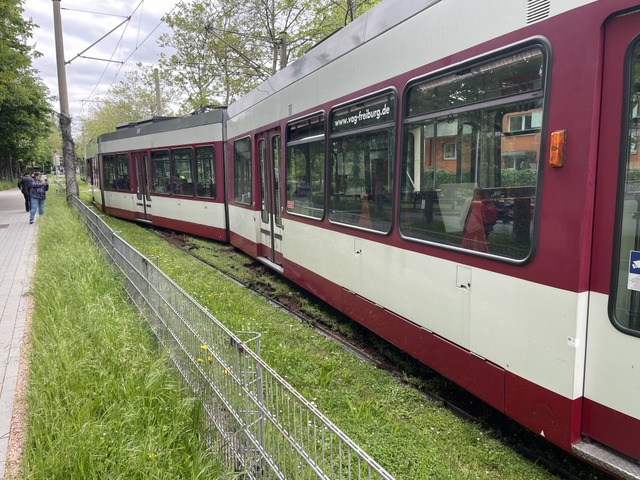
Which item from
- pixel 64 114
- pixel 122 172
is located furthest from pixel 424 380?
pixel 64 114

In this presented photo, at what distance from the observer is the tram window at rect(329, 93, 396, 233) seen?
460cm

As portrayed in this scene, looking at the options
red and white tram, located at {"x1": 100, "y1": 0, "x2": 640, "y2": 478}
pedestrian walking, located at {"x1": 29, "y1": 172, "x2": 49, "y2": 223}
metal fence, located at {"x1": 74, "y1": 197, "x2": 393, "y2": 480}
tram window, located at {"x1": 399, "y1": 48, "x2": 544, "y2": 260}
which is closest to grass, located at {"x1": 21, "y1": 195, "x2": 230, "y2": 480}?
metal fence, located at {"x1": 74, "y1": 197, "x2": 393, "y2": 480}

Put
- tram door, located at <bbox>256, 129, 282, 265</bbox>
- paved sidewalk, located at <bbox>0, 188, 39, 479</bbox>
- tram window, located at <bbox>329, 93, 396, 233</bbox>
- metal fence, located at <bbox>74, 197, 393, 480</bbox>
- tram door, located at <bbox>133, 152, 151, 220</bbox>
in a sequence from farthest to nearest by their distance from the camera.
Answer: tram door, located at <bbox>133, 152, 151, 220</bbox> → tram door, located at <bbox>256, 129, 282, 265</bbox> → tram window, located at <bbox>329, 93, 396, 233</bbox> → paved sidewalk, located at <bbox>0, 188, 39, 479</bbox> → metal fence, located at <bbox>74, 197, 393, 480</bbox>

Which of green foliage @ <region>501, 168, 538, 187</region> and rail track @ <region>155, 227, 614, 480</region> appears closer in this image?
green foliage @ <region>501, 168, 538, 187</region>

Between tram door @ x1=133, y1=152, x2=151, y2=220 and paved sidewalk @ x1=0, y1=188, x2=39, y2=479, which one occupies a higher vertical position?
tram door @ x1=133, y1=152, x2=151, y2=220

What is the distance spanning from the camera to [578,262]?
8.96ft

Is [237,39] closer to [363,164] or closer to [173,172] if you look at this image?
[173,172]

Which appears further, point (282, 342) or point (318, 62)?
point (318, 62)

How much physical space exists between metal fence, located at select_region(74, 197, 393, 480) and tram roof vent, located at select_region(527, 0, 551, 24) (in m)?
2.46

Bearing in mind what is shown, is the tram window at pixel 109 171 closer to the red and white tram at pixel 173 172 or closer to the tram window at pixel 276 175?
the red and white tram at pixel 173 172

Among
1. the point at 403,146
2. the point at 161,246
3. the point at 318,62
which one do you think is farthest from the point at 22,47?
the point at 403,146

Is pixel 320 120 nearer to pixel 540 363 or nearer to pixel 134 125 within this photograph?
pixel 540 363

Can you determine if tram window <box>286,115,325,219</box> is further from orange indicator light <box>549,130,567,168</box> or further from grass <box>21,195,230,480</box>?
orange indicator light <box>549,130,567,168</box>

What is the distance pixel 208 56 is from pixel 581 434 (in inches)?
989
